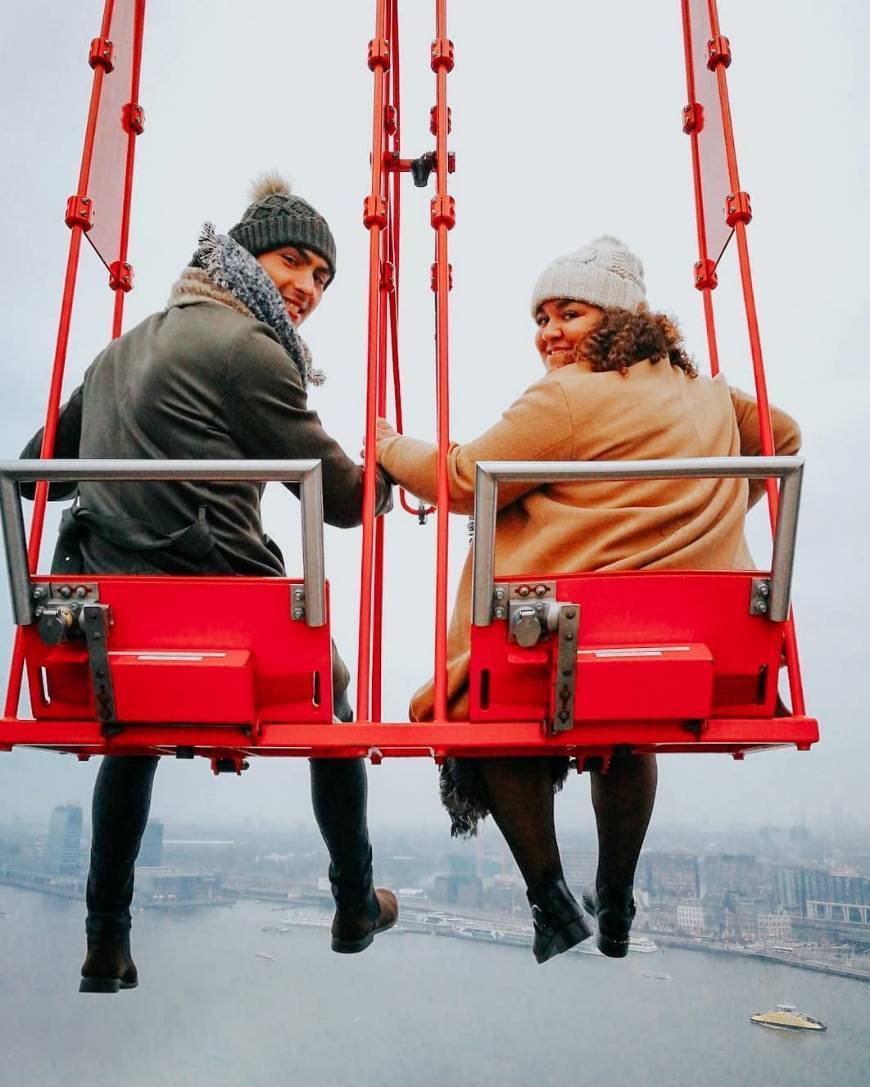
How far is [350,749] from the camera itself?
166cm

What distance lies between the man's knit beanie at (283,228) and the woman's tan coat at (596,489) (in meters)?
0.59

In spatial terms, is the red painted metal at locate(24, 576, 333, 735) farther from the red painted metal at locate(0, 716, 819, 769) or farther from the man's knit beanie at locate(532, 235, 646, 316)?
the man's knit beanie at locate(532, 235, 646, 316)

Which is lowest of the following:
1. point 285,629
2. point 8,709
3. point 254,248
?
point 8,709

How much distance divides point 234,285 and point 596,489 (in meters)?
0.90

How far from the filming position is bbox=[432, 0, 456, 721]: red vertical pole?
5.50ft

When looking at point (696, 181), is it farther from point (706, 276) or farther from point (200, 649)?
point (200, 649)

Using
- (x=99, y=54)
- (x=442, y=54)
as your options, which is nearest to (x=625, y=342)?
(x=442, y=54)

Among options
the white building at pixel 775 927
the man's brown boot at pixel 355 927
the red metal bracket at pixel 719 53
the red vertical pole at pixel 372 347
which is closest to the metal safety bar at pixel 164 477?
the red vertical pole at pixel 372 347

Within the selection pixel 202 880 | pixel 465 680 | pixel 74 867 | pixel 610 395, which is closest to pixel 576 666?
pixel 465 680

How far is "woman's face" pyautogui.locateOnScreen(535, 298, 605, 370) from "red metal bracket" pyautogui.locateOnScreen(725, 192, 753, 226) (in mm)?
333

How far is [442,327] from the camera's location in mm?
1875

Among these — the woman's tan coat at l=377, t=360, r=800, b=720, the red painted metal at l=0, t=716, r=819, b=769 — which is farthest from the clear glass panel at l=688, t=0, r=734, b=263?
the red painted metal at l=0, t=716, r=819, b=769

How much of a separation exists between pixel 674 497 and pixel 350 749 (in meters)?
0.82

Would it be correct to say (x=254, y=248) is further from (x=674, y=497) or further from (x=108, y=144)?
(x=674, y=497)
